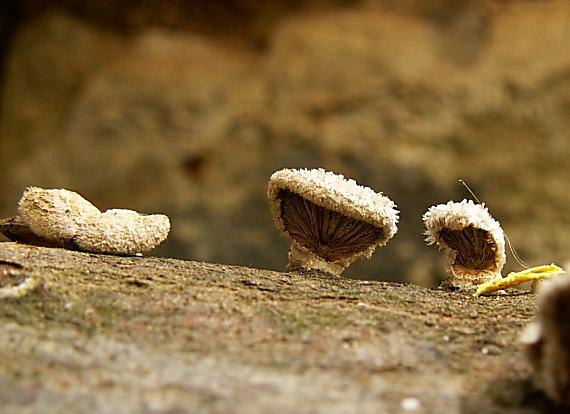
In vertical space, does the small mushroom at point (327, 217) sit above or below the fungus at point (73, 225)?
above

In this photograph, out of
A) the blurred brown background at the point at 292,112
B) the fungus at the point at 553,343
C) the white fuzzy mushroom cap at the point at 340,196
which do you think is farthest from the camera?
the blurred brown background at the point at 292,112

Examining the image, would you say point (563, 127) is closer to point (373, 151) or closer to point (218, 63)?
point (373, 151)

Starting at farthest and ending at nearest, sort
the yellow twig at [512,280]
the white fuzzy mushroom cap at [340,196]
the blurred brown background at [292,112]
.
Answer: the blurred brown background at [292,112] → the yellow twig at [512,280] → the white fuzzy mushroom cap at [340,196]

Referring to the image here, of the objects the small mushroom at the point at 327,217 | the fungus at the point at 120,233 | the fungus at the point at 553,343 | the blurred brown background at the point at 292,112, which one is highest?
the blurred brown background at the point at 292,112

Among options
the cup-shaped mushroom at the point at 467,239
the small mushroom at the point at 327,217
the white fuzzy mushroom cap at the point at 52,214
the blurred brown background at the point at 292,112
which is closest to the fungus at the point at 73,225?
the white fuzzy mushroom cap at the point at 52,214

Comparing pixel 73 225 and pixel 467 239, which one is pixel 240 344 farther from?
pixel 467 239

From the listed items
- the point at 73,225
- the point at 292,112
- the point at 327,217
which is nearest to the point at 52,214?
the point at 73,225

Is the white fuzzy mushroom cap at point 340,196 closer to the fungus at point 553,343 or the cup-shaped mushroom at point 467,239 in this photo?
the cup-shaped mushroom at point 467,239
